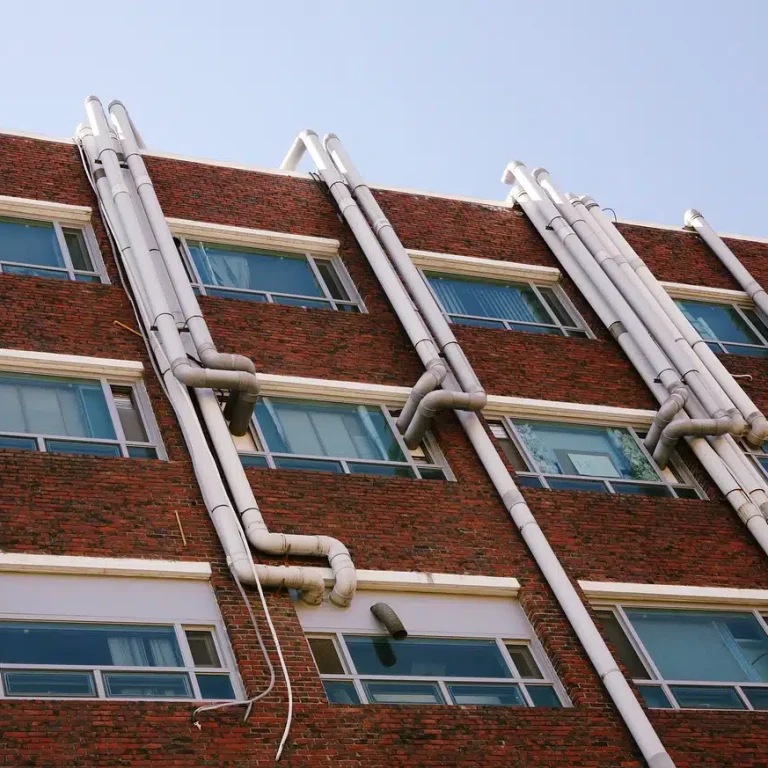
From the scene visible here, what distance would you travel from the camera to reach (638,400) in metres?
22.2

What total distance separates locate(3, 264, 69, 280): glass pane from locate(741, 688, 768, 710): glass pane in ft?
36.7

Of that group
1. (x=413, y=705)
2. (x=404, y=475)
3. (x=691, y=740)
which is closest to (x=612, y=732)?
(x=691, y=740)

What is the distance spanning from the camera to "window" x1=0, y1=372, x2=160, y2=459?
17312 mm

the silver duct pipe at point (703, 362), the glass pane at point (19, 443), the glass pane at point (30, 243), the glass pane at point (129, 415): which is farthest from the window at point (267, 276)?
the silver duct pipe at point (703, 362)

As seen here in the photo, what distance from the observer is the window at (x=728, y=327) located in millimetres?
25094

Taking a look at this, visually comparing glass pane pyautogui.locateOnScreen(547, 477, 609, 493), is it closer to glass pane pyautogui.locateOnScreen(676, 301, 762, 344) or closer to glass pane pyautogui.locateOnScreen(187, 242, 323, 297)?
glass pane pyautogui.locateOnScreen(187, 242, 323, 297)

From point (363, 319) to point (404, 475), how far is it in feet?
11.2

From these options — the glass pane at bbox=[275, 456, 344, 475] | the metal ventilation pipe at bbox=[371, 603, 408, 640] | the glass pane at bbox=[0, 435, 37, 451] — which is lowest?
the metal ventilation pipe at bbox=[371, 603, 408, 640]

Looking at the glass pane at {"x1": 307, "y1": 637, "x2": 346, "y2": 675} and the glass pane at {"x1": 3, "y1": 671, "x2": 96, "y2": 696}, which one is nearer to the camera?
the glass pane at {"x1": 3, "y1": 671, "x2": 96, "y2": 696}

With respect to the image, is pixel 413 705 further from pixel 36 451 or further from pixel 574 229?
pixel 574 229

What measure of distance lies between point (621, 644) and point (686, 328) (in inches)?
277

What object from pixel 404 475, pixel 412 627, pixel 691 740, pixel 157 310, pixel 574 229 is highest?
pixel 574 229

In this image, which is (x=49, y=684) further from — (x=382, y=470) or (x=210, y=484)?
(x=382, y=470)

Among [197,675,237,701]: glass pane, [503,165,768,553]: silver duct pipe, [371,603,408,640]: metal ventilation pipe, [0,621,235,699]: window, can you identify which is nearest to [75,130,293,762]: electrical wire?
[197,675,237,701]: glass pane
